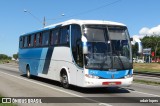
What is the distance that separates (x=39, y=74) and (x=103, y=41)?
26.9 ft

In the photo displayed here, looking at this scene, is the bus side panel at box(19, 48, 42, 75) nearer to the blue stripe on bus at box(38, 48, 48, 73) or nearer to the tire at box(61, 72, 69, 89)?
the blue stripe on bus at box(38, 48, 48, 73)

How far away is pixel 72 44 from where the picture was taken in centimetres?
1725

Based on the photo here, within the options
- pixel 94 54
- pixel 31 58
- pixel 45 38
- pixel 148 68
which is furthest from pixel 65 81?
pixel 148 68

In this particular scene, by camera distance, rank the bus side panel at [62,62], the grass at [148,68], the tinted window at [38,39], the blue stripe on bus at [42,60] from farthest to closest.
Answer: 1. the grass at [148,68]
2. the tinted window at [38,39]
3. the blue stripe on bus at [42,60]
4. the bus side panel at [62,62]

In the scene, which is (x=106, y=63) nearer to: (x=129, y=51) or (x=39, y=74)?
(x=129, y=51)

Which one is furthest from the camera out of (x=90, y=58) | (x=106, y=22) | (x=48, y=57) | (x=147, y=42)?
(x=147, y=42)

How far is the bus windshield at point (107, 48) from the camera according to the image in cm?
1578

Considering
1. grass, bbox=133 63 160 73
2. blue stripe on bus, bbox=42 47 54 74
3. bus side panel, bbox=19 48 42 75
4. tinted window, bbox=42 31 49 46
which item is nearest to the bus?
blue stripe on bus, bbox=42 47 54 74

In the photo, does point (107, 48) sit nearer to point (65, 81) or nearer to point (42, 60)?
point (65, 81)

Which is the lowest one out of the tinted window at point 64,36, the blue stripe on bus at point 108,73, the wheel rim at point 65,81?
the wheel rim at point 65,81

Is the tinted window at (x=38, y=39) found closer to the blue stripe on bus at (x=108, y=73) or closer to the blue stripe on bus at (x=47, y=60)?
the blue stripe on bus at (x=47, y=60)

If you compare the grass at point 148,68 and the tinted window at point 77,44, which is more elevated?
the tinted window at point 77,44

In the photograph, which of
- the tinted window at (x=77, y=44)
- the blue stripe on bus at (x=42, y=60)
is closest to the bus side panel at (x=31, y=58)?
the blue stripe on bus at (x=42, y=60)

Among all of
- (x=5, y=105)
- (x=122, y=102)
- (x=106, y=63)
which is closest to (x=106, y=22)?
(x=106, y=63)
